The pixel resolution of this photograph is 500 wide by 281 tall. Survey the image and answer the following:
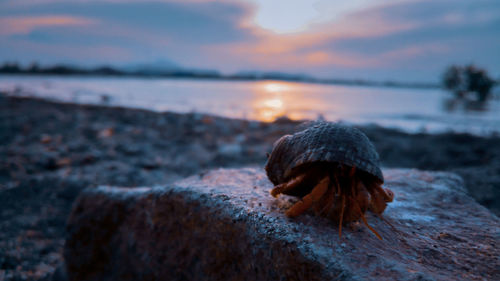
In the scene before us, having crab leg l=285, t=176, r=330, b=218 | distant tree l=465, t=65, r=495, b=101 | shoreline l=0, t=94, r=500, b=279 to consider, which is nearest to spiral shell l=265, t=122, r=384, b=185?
crab leg l=285, t=176, r=330, b=218

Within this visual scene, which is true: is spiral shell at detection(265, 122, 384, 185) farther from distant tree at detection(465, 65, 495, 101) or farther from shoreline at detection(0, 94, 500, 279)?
distant tree at detection(465, 65, 495, 101)

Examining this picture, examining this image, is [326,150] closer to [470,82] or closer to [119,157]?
[119,157]

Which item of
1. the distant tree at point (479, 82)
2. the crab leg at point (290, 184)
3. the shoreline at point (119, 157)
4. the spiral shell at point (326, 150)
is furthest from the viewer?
the distant tree at point (479, 82)

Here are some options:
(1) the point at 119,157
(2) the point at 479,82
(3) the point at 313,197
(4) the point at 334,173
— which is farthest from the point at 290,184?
(2) the point at 479,82

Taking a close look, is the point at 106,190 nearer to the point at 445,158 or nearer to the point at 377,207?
the point at 377,207

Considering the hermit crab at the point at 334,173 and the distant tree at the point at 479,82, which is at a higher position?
the distant tree at the point at 479,82

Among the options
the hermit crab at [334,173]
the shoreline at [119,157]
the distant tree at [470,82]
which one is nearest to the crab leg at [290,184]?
the hermit crab at [334,173]

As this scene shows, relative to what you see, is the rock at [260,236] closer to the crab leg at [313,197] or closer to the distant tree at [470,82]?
the crab leg at [313,197]
